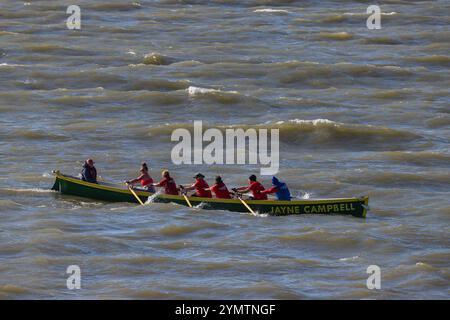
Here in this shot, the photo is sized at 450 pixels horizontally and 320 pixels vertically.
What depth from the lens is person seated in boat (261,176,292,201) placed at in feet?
116

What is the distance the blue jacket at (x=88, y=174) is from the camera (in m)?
37.1

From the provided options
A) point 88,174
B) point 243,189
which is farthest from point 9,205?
point 243,189

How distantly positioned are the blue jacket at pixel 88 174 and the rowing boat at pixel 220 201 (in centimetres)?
26

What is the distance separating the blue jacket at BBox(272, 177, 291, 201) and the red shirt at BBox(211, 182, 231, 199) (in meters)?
1.37

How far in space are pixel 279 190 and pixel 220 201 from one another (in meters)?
1.69

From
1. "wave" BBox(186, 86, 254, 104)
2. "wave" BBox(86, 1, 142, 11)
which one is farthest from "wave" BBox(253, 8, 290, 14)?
"wave" BBox(186, 86, 254, 104)

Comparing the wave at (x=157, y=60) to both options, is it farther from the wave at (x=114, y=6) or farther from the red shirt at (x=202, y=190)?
the red shirt at (x=202, y=190)

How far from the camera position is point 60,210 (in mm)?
35938

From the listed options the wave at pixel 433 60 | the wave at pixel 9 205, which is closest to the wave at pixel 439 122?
the wave at pixel 433 60

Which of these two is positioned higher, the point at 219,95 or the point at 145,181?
the point at 219,95

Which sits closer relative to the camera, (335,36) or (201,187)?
(201,187)

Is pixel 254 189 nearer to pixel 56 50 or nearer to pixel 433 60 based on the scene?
pixel 433 60

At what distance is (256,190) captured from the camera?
35750 mm
